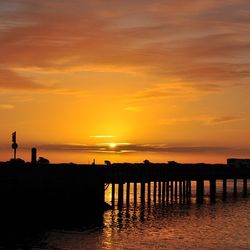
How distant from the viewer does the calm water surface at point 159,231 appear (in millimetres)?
53594

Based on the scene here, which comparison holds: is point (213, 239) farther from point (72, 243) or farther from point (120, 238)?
point (72, 243)

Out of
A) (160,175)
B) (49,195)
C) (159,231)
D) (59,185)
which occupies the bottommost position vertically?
(159,231)

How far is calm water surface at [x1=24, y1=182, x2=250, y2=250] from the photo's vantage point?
176 ft

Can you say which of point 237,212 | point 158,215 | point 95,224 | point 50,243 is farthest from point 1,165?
point 237,212

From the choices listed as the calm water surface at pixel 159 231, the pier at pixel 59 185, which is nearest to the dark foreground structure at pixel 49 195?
the pier at pixel 59 185

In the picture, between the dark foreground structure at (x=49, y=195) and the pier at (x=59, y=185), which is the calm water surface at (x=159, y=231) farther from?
the pier at (x=59, y=185)

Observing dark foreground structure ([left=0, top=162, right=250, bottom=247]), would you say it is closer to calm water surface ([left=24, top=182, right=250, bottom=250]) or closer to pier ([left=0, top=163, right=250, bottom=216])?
pier ([left=0, top=163, right=250, bottom=216])

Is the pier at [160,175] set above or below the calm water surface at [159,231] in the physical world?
above

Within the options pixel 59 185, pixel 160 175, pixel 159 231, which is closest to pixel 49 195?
pixel 59 185

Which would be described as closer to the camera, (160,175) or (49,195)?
(49,195)

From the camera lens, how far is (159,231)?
6300cm

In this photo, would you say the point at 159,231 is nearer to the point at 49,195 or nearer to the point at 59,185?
the point at 49,195

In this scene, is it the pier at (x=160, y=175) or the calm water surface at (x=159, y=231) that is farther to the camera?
the pier at (x=160, y=175)

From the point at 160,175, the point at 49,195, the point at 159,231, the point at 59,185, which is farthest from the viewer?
the point at 160,175
